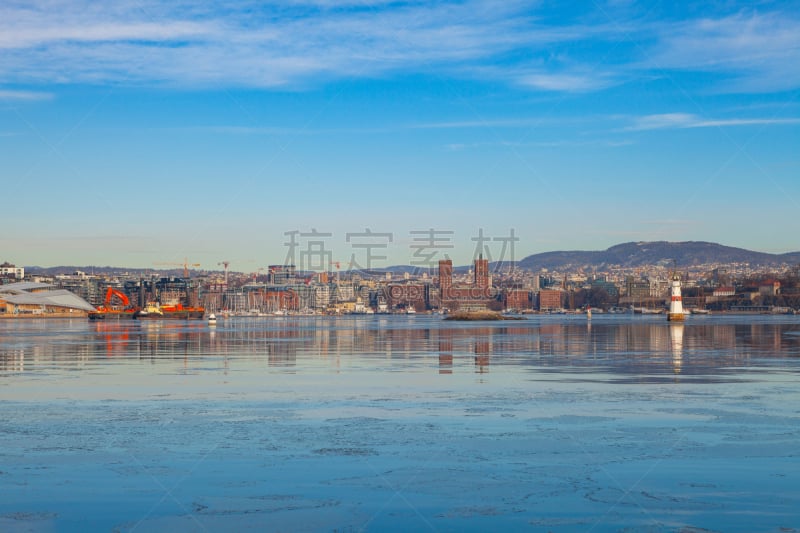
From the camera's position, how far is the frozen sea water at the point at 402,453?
8.48 meters

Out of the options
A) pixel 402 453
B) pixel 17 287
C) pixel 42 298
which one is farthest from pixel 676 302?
pixel 17 287

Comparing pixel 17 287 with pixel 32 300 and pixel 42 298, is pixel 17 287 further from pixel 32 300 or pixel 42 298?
pixel 32 300

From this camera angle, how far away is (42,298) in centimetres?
17925

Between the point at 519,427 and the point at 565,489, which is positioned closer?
the point at 565,489

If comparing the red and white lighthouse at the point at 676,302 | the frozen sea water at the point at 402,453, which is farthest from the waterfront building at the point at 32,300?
the frozen sea water at the point at 402,453

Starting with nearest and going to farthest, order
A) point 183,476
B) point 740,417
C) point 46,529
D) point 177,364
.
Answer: point 46,529, point 183,476, point 740,417, point 177,364

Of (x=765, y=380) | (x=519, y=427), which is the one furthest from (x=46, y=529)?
(x=765, y=380)

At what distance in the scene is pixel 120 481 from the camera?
32.6 ft

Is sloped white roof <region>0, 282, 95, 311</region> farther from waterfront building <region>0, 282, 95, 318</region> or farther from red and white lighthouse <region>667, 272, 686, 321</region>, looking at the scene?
red and white lighthouse <region>667, 272, 686, 321</region>

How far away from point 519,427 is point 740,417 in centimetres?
369

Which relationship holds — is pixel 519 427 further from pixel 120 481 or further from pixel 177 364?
pixel 177 364

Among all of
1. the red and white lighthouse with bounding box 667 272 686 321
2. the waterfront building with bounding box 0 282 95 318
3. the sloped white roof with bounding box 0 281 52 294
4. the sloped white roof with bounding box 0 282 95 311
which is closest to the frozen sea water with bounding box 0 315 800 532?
the red and white lighthouse with bounding box 667 272 686 321

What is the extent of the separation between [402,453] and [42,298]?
181 metres

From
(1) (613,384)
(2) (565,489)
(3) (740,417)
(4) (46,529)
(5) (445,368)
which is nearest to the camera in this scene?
(4) (46,529)
